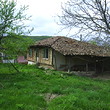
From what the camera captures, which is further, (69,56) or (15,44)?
(69,56)

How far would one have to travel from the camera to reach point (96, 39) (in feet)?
36.0

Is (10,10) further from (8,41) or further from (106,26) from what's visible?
(106,26)

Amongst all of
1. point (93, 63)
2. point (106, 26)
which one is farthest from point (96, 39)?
point (93, 63)

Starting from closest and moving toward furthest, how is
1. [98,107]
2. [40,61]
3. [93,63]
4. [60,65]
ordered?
[98,107] < [60,65] < [93,63] < [40,61]

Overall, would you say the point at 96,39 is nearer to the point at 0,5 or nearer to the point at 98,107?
the point at 98,107

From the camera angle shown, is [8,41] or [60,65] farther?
[60,65]

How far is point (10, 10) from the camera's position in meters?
11.1

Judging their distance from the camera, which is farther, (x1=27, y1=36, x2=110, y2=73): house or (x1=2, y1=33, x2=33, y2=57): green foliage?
(x1=27, y1=36, x2=110, y2=73): house

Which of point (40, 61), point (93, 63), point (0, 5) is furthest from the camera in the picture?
point (40, 61)

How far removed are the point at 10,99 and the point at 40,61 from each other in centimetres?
1701

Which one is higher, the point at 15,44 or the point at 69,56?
the point at 15,44

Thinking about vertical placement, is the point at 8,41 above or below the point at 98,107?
above

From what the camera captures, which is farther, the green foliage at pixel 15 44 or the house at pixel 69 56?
the house at pixel 69 56

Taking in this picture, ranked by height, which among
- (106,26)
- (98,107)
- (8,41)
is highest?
(106,26)
